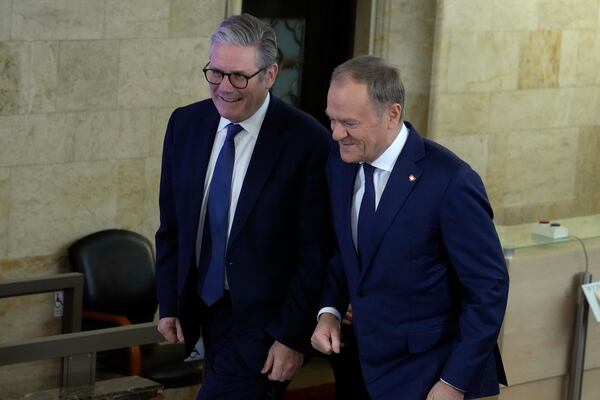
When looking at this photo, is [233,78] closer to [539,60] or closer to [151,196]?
[151,196]

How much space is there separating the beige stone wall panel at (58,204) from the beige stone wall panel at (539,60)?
10.4ft

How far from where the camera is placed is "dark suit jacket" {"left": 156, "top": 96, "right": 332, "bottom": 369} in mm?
3928

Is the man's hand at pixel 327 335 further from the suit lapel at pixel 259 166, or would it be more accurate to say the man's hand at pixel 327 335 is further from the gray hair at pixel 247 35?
the gray hair at pixel 247 35

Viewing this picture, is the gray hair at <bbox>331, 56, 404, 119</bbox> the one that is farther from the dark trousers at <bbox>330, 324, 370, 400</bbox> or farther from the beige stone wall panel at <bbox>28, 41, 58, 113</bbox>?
the beige stone wall panel at <bbox>28, 41, 58, 113</bbox>

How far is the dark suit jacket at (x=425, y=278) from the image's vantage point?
3.58 metres

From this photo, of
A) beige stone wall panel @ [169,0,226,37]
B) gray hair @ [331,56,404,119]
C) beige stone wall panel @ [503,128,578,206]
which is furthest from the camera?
beige stone wall panel @ [503,128,578,206]

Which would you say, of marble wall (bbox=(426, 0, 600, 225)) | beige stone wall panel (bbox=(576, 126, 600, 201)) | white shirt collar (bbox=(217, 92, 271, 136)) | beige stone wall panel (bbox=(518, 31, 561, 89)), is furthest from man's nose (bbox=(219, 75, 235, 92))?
beige stone wall panel (bbox=(576, 126, 600, 201))

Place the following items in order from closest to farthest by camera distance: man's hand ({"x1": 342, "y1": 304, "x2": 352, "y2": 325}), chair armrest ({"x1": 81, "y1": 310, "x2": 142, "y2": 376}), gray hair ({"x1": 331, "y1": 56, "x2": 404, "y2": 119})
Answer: gray hair ({"x1": 331, "y1": 56, "x2": 404, "y2": 119}) → man's hand ({"x1": 342, "y1": 304, "x2": 352, "y2": 325}) → chair armrest ({"x1": 81, "y1": 310, "x2": 142, "y2": 376})

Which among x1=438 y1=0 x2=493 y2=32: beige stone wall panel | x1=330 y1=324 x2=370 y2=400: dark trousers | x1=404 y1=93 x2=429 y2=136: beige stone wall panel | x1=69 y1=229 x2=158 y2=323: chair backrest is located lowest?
x1=69 y1=229 x2=158 y2=323: chair backrest

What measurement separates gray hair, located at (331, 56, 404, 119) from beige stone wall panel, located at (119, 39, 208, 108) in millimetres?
3670

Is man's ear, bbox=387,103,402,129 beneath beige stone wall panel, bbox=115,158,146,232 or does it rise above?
above

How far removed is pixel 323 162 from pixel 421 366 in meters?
0.72

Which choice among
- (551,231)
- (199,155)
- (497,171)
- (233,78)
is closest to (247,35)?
(233,78)

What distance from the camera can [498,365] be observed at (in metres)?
3.85
